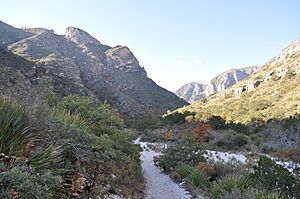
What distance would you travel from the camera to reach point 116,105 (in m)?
66.5

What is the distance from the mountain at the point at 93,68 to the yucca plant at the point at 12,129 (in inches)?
1511

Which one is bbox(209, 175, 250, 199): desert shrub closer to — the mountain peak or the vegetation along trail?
the vegetation along trail

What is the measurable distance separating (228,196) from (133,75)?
103 metres

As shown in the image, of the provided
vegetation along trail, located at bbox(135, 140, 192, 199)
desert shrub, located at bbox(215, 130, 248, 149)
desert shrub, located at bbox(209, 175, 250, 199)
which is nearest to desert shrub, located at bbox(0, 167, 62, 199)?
desert shrub, located at bbox(209, 175, 250, 199)

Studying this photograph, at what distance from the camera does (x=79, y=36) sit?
13338 cm

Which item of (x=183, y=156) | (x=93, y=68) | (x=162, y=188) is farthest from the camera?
(x=93, y=68)

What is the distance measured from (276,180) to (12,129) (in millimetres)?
6598

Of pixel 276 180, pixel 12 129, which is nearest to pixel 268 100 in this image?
pixel 276 180

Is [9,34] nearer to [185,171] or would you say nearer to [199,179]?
[185,171]

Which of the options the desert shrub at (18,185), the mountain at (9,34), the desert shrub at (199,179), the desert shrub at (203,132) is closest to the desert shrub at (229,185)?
the desert shrub at (199,179)

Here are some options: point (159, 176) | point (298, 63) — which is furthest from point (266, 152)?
point (298, 63)

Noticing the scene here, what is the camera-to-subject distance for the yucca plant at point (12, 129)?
5.27m

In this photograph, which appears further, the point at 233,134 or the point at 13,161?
the point at 233,134

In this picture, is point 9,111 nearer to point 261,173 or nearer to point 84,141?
point 84,141
